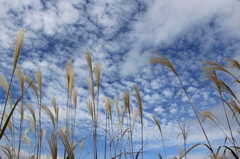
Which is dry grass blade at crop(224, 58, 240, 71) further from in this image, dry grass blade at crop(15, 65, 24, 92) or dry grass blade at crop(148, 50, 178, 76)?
dry grass blade at crop(15, 65, 24, 92)

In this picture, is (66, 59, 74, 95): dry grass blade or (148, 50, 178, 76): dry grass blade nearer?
(148, 50, 178, 76): dry grass blade

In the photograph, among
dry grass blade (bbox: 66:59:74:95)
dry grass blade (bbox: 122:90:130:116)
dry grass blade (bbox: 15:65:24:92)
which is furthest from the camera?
dry grass blade (bbox: 122:90:130:116)

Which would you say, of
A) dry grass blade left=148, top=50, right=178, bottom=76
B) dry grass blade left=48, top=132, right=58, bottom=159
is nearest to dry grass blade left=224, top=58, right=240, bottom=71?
dry grass blade left=148, top=50, right=178, bottom=76

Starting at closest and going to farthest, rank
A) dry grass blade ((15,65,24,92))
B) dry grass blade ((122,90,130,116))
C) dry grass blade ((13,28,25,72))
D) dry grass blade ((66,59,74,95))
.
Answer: dry grass blade ((13,28,25,72)) → dry grass blade ((15,65,24,92)) → dry grass blade ((66,59,74,95)) → dry grass blade ((122,90,130,116))

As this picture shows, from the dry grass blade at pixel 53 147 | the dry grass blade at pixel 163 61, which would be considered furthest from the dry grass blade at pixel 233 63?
the dry grass blade at pixel 53 147

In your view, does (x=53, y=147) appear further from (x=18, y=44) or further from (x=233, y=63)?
(x=233, y=63)

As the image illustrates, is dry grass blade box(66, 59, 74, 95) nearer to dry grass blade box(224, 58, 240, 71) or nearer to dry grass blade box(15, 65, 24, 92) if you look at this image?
dry grass blade box(15, 65, 24, 92)

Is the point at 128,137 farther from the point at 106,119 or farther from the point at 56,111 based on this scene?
the point at 56,111

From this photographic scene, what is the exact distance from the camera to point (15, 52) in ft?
5.98

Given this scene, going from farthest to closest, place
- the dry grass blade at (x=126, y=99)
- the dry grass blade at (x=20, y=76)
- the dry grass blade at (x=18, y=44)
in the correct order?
the dry grass blade at (x=126, y=99)
the dry grass blade at (x=20, y=76)
the dry grass blade at (x=18, y=44)

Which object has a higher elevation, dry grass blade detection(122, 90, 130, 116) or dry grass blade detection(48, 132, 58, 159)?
dry grass blade detection(122, 90, 130, 116)

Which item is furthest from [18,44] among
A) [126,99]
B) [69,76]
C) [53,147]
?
[126,99]

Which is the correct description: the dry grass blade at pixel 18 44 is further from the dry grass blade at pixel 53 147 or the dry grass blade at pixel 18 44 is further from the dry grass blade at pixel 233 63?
the dry grass blade at pixel 233 63

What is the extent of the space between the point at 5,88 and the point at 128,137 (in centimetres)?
303
